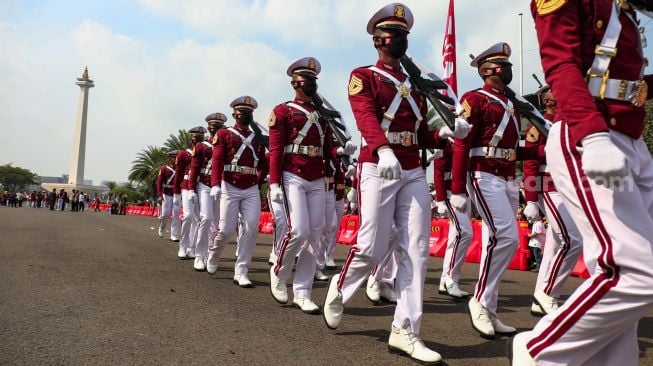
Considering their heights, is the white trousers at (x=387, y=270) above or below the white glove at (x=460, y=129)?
below

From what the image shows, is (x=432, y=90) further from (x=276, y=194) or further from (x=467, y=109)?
(x=276, y=194)

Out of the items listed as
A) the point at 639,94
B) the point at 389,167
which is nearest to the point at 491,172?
the point at 389,167

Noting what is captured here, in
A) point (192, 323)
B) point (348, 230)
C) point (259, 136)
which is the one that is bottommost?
point (192, 323)

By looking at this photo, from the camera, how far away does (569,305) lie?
2.29 m

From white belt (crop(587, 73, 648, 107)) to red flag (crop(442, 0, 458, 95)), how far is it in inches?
569

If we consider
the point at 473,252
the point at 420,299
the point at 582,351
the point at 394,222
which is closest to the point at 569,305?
the point at 582,351

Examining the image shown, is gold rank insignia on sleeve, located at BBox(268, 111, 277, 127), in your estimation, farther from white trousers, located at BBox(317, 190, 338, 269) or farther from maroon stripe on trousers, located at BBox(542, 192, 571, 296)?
maroon stripe on trousers, located at BBox(542, 192, 571, 296)

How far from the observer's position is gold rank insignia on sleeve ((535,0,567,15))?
2383 millimetres

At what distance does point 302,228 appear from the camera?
5.55m

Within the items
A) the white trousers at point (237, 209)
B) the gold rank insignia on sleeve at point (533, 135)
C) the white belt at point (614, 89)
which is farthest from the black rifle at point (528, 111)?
the white trousers at point (237, 209)

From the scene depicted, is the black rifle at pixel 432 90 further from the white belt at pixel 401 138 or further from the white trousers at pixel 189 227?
the white trousers at pixel 189 227

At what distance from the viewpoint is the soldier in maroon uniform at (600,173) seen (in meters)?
2.13

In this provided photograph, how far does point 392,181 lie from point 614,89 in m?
1.82

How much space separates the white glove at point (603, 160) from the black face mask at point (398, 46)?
92.4 inches
